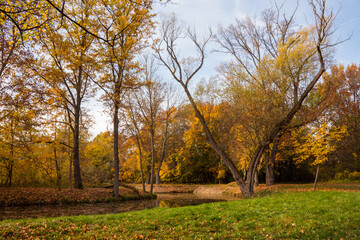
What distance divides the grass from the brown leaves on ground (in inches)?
308

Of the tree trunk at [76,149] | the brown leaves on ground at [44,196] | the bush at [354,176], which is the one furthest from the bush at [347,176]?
the tree trunk at [76,149]

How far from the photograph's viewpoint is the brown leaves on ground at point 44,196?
14195 mm

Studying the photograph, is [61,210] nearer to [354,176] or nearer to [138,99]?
[138,99]

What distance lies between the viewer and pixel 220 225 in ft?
24.6

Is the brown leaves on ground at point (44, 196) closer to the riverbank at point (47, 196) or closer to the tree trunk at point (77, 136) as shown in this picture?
the riverbank at point (47, 196)

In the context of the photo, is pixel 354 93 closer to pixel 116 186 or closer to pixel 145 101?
pixel 145 101

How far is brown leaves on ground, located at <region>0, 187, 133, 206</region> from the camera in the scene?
14195 millimetres

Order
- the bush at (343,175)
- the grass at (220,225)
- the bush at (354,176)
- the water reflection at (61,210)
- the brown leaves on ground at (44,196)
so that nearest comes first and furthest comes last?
the grass at (220,225)
the water reflection at (61,210)
the brown leaves on ground at (44,196)
the bush at (354,176)
the bush at (343,175)

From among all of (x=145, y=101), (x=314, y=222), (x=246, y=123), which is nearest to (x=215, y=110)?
(x=145, y=101)

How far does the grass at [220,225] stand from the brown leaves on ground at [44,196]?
7.83 m

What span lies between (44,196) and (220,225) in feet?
41.8

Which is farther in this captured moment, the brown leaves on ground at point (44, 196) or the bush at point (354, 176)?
the bush at point (354, 176)

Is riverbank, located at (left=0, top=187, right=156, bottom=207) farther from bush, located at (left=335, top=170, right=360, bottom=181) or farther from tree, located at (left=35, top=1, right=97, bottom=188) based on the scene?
bush, located at (left=335, top=170, right=360, bottom=181)

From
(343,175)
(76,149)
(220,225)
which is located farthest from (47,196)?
(343,175)
